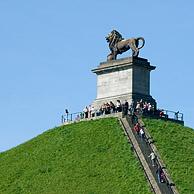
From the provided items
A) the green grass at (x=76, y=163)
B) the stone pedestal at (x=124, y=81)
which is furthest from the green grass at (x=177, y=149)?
the stone pedestal at (x=124, y=81)

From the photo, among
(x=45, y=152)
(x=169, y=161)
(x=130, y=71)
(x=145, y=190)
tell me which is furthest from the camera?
(x=130, y=71)

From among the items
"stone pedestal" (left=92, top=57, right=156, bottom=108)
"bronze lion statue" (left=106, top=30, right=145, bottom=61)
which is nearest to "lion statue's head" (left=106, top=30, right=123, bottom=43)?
"bronze lion statue" (left=106, top=30, right=145, bottom=61)

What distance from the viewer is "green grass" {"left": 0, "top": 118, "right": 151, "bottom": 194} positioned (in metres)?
63.9

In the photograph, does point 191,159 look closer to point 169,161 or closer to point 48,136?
point 169,161

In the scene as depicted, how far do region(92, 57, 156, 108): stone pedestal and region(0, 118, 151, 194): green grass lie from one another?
15.3 ft

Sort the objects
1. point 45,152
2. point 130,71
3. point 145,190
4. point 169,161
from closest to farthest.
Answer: point 145,190, point 169,161, point 45,152, point 130,71

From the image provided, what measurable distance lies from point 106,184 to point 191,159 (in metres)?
7.97

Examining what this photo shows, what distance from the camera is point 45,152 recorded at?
2825 inches

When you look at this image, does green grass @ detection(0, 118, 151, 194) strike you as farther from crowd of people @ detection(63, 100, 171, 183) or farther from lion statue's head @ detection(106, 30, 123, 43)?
lion statue's head @ detection(106, 30, 123, 43)

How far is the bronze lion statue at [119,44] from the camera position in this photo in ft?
260

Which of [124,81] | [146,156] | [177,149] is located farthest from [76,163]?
[124,81]

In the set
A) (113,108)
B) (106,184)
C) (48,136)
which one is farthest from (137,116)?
(106,184)

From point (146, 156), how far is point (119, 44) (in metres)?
15.5

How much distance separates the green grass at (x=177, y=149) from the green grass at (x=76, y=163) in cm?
230
